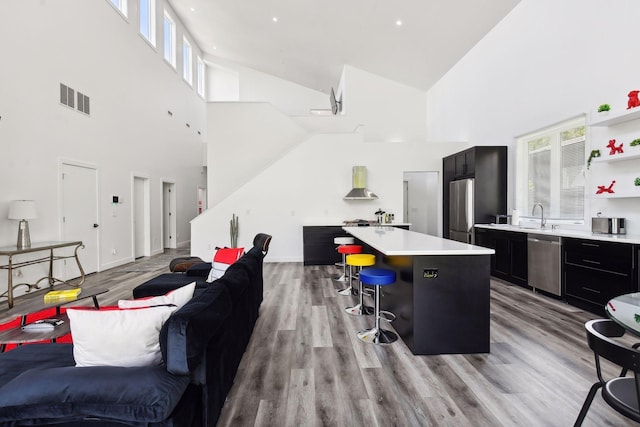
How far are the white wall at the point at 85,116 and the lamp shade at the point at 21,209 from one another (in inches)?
8.8

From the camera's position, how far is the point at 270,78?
12445 millimetres

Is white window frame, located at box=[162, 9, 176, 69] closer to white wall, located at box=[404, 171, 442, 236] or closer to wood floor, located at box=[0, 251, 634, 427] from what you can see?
white wall, located at box=[404, 171, 442, 236]

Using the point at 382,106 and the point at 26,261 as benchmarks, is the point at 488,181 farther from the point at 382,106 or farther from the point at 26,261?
the point at 26,261

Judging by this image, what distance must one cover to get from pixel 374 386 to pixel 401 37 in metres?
7.43

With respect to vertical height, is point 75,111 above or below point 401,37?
below

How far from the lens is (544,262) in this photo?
174 inches

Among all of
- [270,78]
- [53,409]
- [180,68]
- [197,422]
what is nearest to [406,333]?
[197,422]

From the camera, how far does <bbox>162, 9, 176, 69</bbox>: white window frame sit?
9.21 metres

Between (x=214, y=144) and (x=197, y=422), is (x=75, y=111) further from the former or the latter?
(x=197, y=422)

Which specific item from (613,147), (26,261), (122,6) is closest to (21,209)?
(26,261)

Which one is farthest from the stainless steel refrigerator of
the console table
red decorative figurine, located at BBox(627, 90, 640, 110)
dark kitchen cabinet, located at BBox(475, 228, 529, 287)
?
the console table

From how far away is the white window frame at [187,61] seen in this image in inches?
427

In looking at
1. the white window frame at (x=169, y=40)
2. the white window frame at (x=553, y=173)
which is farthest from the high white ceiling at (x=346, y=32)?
the white window frame at (x=553, y=173)

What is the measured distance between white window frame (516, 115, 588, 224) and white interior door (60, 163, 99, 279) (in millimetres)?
7779
